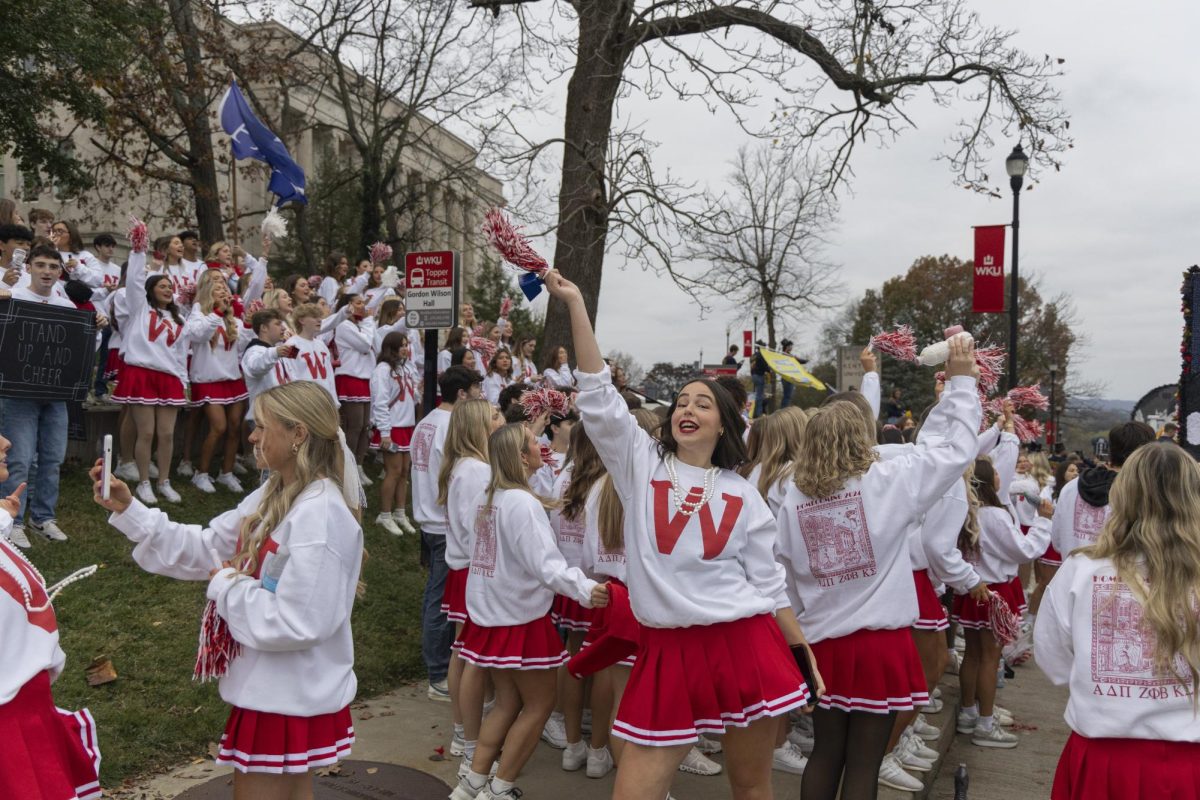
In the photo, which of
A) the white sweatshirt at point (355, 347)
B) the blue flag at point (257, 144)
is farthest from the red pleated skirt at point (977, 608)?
the blue flag at point (257, 144)

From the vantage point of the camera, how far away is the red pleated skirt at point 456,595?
5.78 meters

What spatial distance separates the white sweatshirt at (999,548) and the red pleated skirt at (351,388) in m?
6.83

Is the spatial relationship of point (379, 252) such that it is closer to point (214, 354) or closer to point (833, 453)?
point (214, 354)

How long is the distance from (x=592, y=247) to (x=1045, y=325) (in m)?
44.8

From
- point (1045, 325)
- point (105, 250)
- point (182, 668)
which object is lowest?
point (182, 668)

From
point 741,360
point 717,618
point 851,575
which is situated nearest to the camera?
point 717,618

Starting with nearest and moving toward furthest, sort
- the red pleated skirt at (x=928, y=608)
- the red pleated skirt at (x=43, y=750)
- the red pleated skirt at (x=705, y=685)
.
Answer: the red pleated skirt at (x=43, y=750), the red pleated skirt at (x=705, y=685), the red pleated skirt at (x=928, y=608)

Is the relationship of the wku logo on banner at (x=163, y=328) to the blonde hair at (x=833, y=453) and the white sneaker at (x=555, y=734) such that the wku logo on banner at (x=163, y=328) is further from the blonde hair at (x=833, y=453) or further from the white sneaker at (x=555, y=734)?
the blonde hair at (x=833, y=453)

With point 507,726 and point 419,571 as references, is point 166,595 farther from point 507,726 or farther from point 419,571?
point 507,726

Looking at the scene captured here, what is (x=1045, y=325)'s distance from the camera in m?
50.9

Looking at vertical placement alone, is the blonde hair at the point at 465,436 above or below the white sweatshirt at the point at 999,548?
above

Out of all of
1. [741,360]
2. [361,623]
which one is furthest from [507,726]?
[741,360]

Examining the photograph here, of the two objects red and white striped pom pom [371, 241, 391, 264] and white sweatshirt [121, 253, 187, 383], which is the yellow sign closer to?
red and white striped pom pom [371, 241, 391, 264]

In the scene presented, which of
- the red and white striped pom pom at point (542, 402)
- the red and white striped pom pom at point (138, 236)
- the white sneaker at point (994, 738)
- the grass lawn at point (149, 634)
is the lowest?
the white sneaker at point (994, 738)
